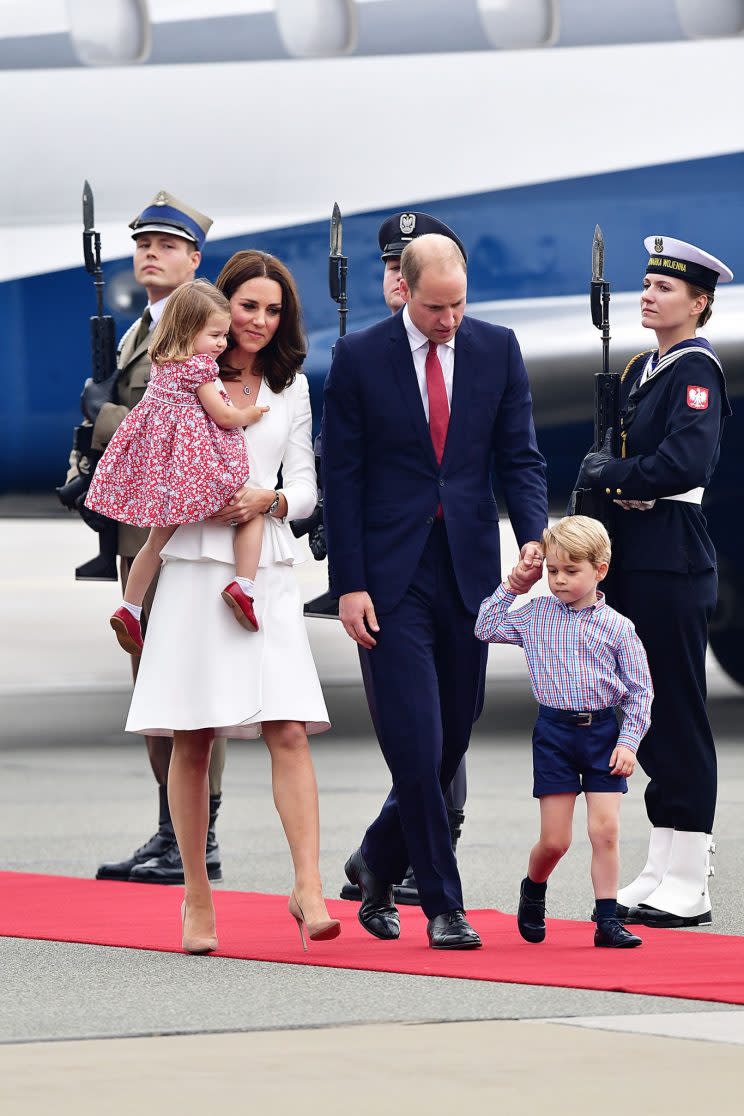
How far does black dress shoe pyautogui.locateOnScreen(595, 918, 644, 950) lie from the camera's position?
4.84m

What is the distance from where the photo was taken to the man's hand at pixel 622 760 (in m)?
4.72

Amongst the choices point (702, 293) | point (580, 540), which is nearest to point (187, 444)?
point (580, 540)

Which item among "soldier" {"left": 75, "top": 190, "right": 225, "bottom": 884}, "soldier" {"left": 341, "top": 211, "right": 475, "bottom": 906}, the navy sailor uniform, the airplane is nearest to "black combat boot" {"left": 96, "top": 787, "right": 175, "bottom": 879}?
"soldier" {"left": 75, "top": 190, "right": 225, "bottom": 884}

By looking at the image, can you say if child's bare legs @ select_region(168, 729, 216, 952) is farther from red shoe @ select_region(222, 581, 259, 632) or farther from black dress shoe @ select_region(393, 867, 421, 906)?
black dress shoe @ select_region(393, 867, 421, 906)

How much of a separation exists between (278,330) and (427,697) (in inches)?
33.6

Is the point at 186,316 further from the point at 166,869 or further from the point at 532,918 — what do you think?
the point at 166,869

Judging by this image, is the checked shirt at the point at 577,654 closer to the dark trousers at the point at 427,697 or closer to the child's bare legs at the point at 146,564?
the dark trousers at the point at 427,697

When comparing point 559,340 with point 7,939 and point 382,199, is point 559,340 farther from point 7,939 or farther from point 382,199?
point 7,939

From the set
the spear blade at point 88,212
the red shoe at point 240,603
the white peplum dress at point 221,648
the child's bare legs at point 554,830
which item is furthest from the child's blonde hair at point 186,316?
the spear blade at point 88,212

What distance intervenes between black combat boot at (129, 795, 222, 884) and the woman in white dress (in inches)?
42.6

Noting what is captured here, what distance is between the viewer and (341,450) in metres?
4.89

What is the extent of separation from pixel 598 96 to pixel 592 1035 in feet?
20.1

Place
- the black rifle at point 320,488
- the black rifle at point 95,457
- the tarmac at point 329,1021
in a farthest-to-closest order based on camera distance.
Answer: the black rifle at point 95,457 → the black rifle at point 320,488 → the tarmac at point 329,1021

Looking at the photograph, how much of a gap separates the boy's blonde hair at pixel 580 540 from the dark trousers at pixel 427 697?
0.78 ft
